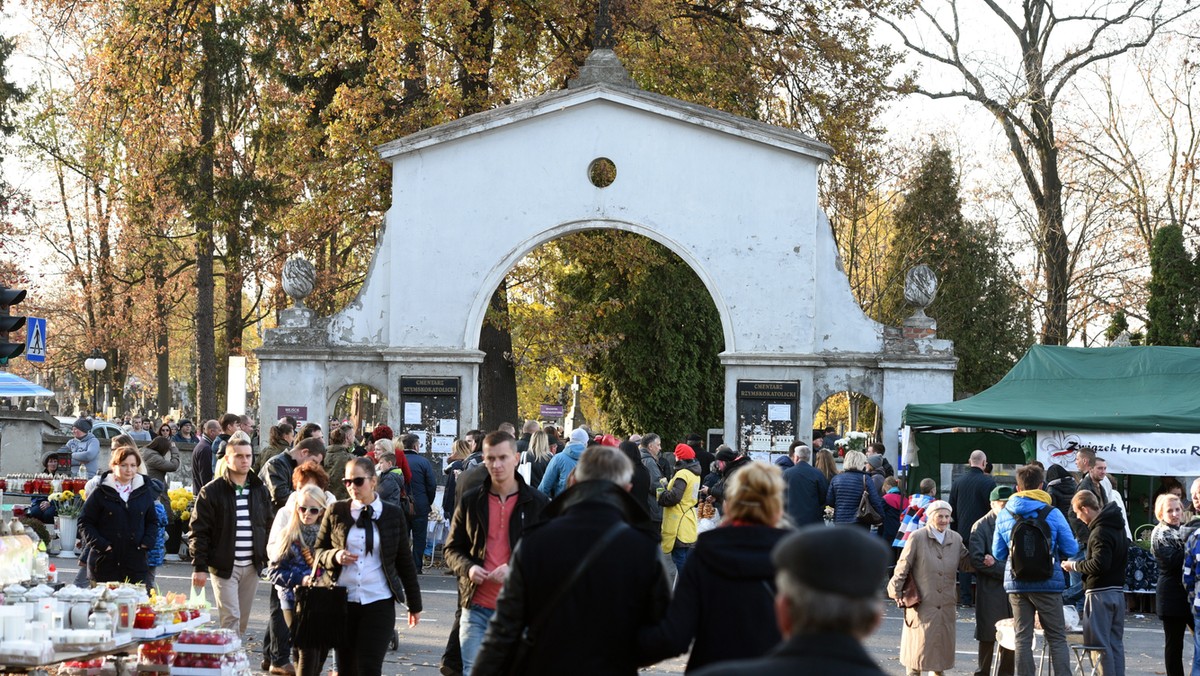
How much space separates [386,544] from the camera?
907 cm

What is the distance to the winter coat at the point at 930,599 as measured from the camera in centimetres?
1115

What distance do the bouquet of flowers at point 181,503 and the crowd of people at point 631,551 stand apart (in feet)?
4.59

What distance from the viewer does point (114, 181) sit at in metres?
32.6

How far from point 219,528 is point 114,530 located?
0.84 meters

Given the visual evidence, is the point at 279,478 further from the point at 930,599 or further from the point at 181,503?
the point at 181,503

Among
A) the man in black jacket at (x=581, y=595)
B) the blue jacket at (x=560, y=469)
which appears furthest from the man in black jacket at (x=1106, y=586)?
the man in black jacket at (x=581, y=595)

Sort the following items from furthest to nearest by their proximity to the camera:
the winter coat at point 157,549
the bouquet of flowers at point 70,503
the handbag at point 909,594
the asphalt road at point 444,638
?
1. the bouquet of flowers at point 70,503
2. the asphalt road at point 444,638
3. the winter coat at point 157,549
4. the handbag at point 909,594

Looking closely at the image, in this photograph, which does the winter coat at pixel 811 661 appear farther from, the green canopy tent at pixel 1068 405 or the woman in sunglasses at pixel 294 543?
the green canopy tent at pixel 1068 405

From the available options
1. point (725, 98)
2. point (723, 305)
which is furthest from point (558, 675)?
point (725, 98)

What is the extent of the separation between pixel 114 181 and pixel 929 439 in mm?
20327

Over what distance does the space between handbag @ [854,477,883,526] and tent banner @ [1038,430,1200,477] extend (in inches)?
105

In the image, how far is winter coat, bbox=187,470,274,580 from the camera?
11.0 m

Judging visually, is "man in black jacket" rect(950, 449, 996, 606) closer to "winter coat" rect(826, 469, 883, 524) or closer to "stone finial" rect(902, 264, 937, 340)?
"winter coat" rect(826, 469, 883, 524)

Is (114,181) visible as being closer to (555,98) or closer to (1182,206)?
(555,98)
